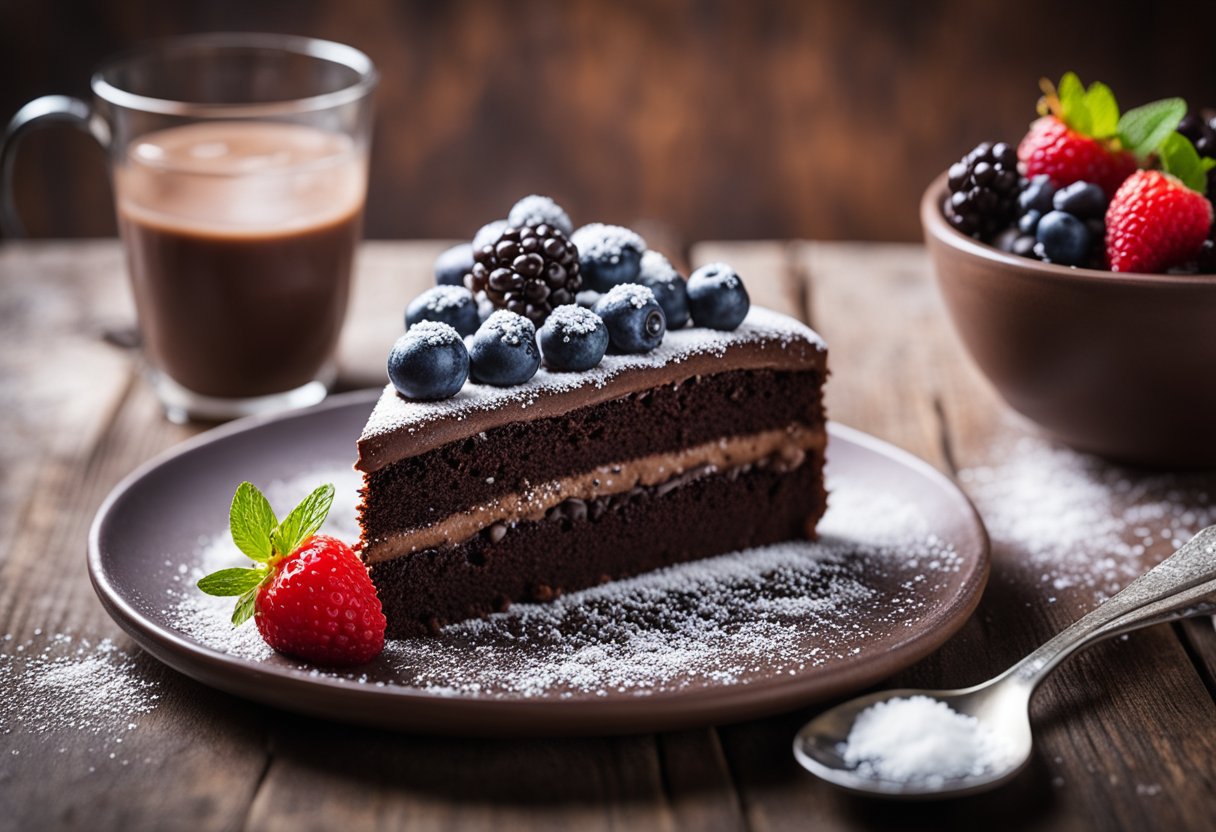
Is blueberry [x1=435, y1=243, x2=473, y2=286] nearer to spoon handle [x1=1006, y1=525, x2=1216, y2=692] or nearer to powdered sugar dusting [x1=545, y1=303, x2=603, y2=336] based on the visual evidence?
powdered sugar dusting [x1=545, y1=303, x2=603, y2=336]

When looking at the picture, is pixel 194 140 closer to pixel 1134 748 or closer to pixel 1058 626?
pixel 1058 626

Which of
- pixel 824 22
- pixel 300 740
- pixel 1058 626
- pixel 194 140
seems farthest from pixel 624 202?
pixel 300 740

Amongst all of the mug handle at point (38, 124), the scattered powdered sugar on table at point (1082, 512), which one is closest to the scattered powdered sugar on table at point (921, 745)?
the scattered powdered sugar on table at point (1082, 512)

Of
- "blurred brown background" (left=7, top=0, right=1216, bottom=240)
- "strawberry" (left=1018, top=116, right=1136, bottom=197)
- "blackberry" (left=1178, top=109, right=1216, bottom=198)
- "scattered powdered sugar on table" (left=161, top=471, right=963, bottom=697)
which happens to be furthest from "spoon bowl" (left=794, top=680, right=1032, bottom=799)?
"blurred brown background" (left=7, top=0, right=1216, bottom=240)

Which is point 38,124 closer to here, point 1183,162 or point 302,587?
point 302,587

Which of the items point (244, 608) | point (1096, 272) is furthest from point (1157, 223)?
point (244, 608)

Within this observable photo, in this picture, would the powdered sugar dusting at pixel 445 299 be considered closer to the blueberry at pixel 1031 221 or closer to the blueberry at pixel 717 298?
the blueberry at pixel 717 298

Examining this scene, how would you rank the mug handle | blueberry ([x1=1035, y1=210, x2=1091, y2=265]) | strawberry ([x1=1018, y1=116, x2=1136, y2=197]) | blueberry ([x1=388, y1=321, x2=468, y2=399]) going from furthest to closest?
the mug handle
strawberry ([x1=1018, y1=116, x2=1136, y2=197])
blueberry ([x1=1035, y1=210, x2=1091, y2=265])
blueberry ([x1=388, y1=321, x2=468, y2=399])
